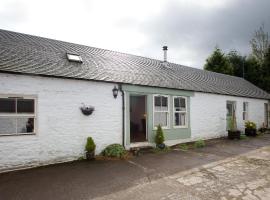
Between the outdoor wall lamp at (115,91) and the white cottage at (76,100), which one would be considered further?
the outdoor wall lamp at (115,91)

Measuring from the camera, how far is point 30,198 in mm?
5375

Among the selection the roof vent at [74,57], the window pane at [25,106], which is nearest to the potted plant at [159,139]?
the roof vent at [74,57]

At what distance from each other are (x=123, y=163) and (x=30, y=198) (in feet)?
12.8

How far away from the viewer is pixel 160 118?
12.4 metres

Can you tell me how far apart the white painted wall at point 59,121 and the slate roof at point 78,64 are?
1.32 ft

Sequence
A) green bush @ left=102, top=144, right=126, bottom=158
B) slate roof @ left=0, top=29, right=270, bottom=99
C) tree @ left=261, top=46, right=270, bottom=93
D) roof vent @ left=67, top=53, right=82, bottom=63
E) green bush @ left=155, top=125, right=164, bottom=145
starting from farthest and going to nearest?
tree @ left=261, top=46, right=270, bottom=93 → green bush @ left=155, top=125, right=164, bottom=145 → roof vent @ left=67, top=53, right=82, bottom=63 → green bush @ left=102, top=144, right=126, bottom=158 → slate roof @ left=0, top=29, right=270, bottom=99

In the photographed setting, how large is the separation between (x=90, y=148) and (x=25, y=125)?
2.56 meters

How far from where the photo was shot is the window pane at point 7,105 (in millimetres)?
7730

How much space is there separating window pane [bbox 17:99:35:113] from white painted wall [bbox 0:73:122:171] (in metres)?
0.25

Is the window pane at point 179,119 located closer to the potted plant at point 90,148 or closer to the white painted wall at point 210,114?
the white painted wall at point 210,114

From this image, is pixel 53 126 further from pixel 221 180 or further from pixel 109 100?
pixel 221 180

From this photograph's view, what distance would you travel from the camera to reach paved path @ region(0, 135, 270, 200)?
18.6 feet

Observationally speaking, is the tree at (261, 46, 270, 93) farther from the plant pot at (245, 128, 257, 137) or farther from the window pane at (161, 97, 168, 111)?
the window pane at (161, 97, 168, 111)

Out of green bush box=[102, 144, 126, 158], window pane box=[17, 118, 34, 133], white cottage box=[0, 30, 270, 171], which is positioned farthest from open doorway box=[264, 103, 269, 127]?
window pane box=[17, 118, 34, 133]
